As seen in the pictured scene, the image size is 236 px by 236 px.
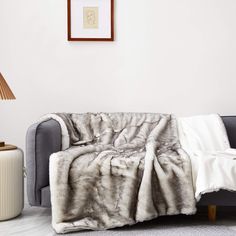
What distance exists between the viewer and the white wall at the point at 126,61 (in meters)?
3.68

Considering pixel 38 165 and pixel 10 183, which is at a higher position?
pixel 38 165

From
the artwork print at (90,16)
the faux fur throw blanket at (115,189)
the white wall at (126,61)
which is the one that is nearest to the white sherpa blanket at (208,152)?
the faux fur throw blanket at (115,189)

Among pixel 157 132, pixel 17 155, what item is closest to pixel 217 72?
pixel 157 132

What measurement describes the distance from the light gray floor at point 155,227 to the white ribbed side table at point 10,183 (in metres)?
0.07

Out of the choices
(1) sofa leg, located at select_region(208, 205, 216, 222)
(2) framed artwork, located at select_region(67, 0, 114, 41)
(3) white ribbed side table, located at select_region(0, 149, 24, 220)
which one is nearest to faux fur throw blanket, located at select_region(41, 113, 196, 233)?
(1) sofa leg, located at select_region(208, 205, 216, 222)

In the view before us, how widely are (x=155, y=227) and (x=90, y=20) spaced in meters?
1.75

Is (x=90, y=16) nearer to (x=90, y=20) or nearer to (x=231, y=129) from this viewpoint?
(x=90, y=20)

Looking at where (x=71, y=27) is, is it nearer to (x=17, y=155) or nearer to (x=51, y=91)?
(x=51, y=91)

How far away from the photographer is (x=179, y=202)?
2672 millimetres

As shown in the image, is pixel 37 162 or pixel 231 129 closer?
pixel 37 162

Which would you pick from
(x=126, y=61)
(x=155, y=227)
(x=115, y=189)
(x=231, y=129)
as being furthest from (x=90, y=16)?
(x=155, y=227)

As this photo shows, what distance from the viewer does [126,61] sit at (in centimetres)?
371

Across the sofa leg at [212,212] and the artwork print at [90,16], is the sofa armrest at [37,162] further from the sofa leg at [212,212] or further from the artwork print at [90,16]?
the artwork print at [90,16]

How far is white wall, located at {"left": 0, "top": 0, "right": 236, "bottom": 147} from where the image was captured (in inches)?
145
